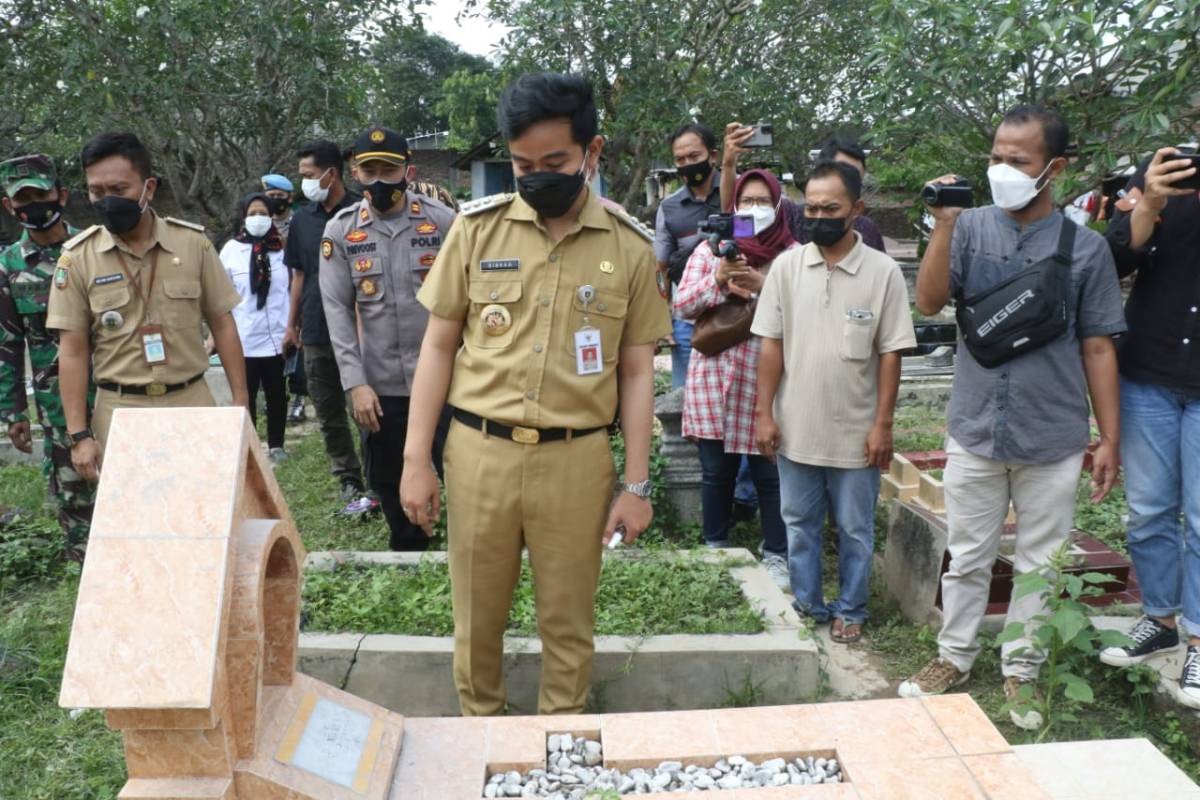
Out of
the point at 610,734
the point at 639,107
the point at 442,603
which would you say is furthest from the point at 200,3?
the point at 610,734

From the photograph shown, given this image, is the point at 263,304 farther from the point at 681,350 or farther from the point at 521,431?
the point at 521,431

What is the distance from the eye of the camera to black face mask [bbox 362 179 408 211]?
4105mm

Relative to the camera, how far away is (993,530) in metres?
3.32

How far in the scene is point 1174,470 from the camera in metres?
3.22

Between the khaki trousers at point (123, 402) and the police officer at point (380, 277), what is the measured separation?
0.64 m

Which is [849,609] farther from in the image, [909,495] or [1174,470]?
[1174,470]

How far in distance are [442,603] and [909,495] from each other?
245cm

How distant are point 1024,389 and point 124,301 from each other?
3246mm

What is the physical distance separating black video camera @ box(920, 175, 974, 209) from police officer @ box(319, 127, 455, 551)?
2089 mm

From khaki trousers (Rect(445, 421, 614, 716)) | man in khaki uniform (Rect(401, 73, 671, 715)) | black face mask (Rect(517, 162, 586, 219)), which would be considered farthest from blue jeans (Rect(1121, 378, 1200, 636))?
black face mask (Rect(517, 162, 586, 219))

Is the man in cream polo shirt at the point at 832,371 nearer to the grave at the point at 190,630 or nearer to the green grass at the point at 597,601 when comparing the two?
the green grass at the point at 597,601

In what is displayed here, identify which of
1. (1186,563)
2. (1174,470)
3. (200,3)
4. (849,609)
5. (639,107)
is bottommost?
(849,609)

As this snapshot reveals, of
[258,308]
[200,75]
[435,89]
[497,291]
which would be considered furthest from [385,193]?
[435,89]

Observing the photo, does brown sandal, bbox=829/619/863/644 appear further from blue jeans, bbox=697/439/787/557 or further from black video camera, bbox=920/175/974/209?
black video camera, bbox=920/175/974/209
